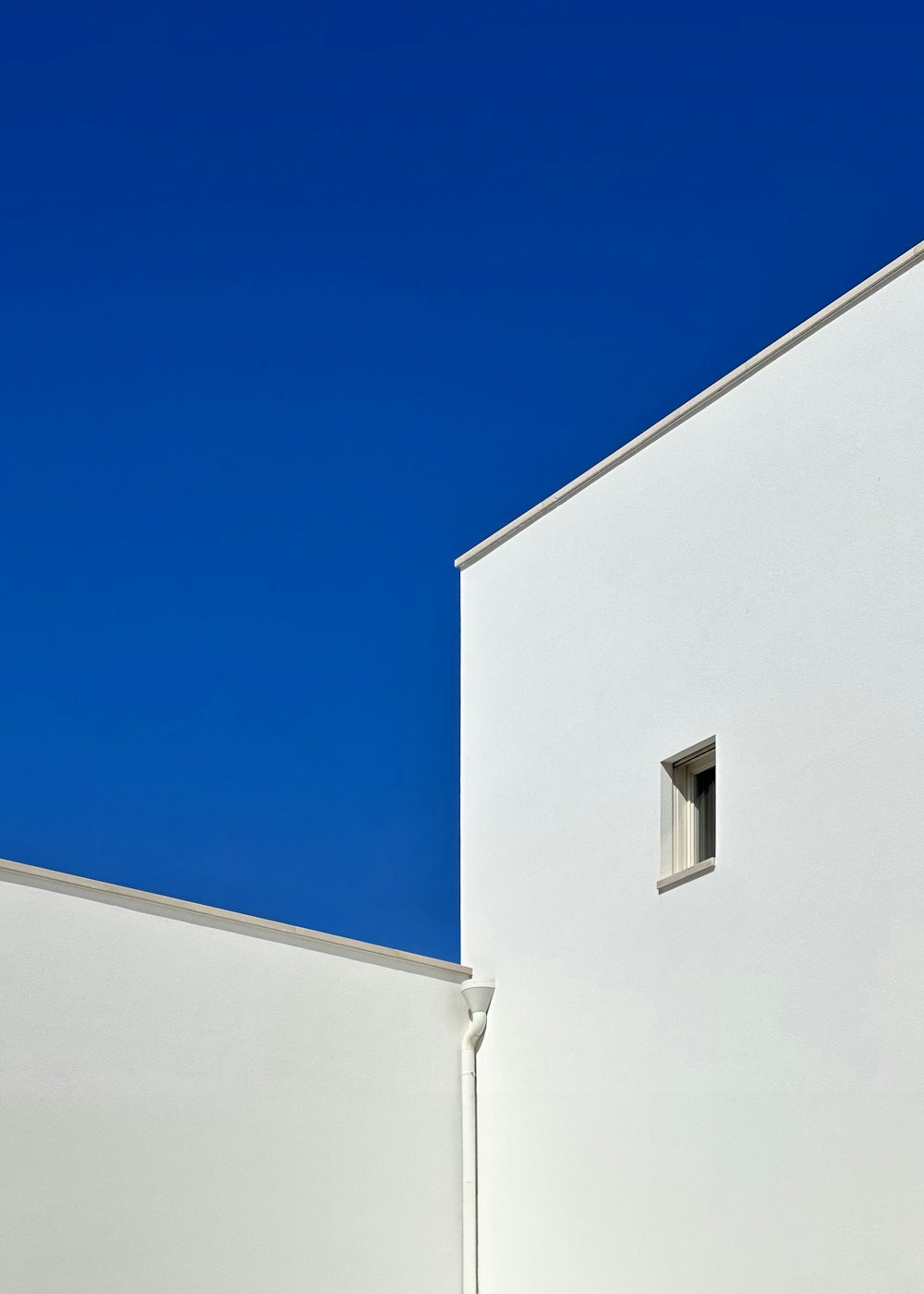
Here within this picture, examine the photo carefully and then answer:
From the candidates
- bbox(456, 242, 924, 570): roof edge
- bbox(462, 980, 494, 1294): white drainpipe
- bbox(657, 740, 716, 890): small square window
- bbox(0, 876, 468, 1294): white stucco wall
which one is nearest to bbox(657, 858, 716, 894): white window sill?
bbox(657, 740, 716, 890): small square window

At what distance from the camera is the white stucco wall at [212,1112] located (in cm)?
895

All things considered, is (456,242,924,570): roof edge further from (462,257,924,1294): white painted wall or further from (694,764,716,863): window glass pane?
(694,764,716,863): window glass pane

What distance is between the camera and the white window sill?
28.6 ft

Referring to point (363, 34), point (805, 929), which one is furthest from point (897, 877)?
point (363, 34)

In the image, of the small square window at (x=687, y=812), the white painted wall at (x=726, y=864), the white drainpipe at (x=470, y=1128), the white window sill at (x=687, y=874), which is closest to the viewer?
the white painted wall at (x=726, y=864)

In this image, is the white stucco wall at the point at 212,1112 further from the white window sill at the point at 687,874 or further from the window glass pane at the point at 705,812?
the window glass pane at the point at 705,812

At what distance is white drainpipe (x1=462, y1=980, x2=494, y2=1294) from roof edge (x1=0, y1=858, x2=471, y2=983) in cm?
30

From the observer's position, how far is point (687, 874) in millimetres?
8891

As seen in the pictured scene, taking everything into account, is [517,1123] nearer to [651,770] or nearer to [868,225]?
[651,770]

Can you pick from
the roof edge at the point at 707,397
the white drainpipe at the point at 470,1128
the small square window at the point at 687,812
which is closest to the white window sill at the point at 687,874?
the small square window at the point at 687,812

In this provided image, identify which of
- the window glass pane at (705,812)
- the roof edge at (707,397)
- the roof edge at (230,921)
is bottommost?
the roof edge at (230,921)

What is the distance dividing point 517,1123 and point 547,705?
2732 mm

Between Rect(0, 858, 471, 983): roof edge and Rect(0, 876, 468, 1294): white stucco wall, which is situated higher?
Rect(0, 858, 471, 983): roof edge

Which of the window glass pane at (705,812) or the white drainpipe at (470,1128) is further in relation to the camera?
the white drainpipe at (470,1128)
